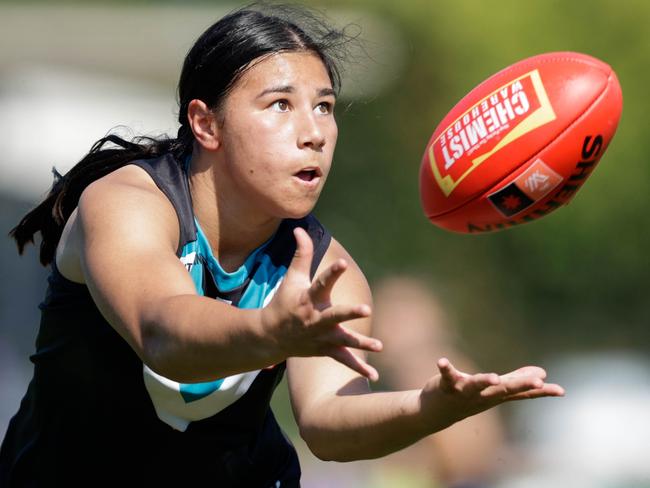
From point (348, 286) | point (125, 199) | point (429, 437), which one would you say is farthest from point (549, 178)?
point (429, 437)

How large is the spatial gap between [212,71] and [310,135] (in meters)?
0.37

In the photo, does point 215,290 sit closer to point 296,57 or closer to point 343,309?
point 296,57

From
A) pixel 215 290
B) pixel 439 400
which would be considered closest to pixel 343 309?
pixel 439 400

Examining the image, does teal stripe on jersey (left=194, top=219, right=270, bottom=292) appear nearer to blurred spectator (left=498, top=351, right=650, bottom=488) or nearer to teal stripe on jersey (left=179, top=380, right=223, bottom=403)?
teal stripe on jersey (left=179, top=380, right=223, bottom=403)

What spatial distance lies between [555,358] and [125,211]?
5.87m

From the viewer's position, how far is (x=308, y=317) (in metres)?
1.89

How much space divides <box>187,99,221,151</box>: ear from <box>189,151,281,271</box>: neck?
0.05 meters

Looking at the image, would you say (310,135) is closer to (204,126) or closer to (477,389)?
(204,126)

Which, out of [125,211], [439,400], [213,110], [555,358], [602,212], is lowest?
[555,358]

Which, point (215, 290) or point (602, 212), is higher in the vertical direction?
point (215, 290)

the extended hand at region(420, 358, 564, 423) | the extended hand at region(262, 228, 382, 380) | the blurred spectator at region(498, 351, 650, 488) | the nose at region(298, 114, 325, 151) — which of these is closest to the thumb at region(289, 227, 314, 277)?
the extended hand at region(262, 228, 382, 380)

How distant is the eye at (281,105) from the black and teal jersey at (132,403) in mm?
313

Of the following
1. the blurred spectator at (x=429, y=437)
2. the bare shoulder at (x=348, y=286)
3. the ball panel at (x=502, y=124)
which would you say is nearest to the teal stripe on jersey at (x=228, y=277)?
the bare shoulder at (x=348, y=286)

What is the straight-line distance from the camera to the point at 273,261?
9.61 feet
